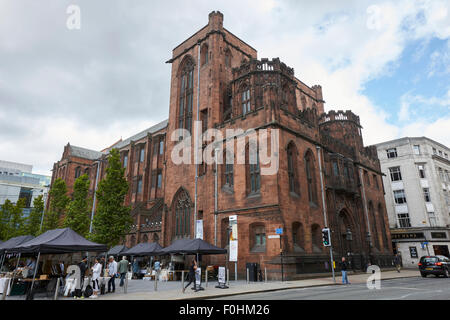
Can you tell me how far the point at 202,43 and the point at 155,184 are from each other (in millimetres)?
20703

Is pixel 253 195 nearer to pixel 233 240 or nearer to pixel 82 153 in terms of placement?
pixel 233 240

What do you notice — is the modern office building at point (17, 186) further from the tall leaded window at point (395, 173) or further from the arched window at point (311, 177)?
the tall leaded window at point (395, 173)

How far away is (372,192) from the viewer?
36469mm

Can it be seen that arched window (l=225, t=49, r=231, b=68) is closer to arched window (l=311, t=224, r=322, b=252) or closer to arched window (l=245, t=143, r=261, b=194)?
arched window (l=245, t=143, r=261, b=194)

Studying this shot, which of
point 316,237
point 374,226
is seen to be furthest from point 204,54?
point 374,226

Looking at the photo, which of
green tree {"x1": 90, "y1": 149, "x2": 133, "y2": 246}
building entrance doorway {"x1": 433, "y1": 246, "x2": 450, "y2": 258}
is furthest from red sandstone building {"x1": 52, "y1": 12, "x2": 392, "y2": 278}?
building entrance doorway {"x1": 433, "y1": 246, "x2": 450, "y2": 258}

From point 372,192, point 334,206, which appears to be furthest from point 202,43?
point 372,192

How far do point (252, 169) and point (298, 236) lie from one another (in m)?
6.39

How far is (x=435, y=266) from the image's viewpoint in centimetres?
2091

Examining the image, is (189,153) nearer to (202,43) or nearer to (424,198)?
(202,43)

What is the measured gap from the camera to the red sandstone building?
22016 millimetres

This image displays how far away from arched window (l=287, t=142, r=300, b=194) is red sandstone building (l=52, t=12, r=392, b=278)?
0.28 ft
